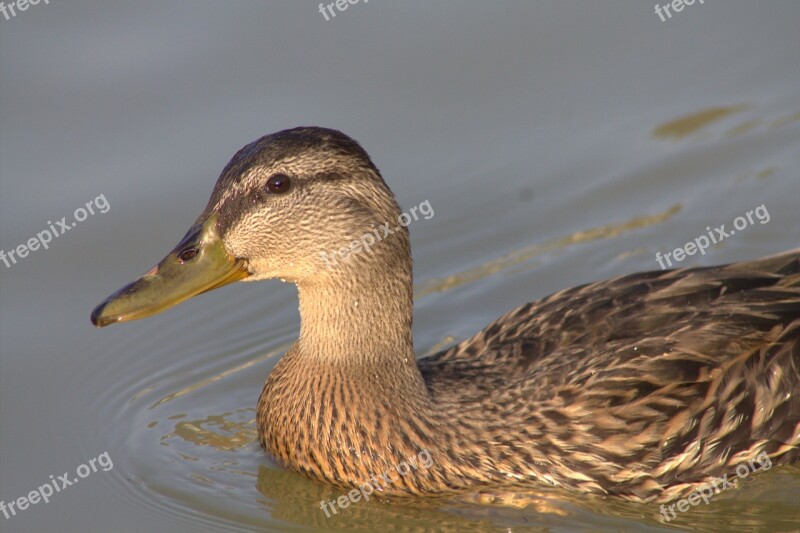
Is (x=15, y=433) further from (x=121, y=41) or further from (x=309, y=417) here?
(x=121, y=41)

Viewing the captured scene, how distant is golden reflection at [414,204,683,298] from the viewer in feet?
33.9

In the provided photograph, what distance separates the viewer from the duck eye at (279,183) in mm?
7430
